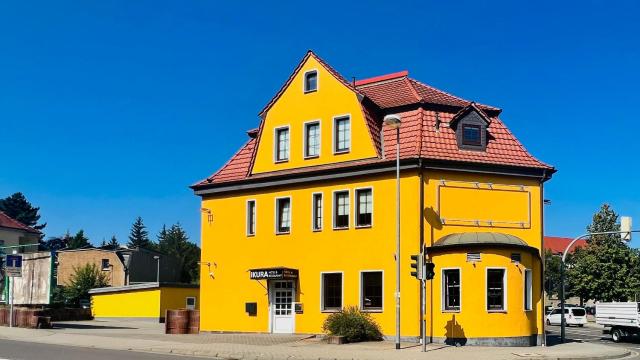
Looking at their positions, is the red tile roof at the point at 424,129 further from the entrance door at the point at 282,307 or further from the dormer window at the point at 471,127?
the entrance door at the point at 282,307

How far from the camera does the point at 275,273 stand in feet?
104

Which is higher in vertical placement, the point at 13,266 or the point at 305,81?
the point at 305,81

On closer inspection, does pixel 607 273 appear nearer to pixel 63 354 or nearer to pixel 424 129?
pixel 424 129

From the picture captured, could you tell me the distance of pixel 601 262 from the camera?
2982 inches

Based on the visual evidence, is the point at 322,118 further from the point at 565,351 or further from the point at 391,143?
the point at 565,351

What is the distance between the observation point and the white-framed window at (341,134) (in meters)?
31.7

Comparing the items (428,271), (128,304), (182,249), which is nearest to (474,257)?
(428,271)

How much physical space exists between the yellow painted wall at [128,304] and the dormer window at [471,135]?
98.0 feet

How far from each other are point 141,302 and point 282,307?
24.5 metres

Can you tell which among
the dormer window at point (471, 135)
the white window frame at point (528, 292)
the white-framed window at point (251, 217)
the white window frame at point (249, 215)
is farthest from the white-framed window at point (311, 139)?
the white window frame at point (528, 292)

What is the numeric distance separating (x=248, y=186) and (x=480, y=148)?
10608mm

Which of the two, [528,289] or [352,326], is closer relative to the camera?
[352,326]

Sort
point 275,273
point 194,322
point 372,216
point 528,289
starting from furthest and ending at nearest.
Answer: point 194,322 → point 275,273 → point 372,216 → point 528,289

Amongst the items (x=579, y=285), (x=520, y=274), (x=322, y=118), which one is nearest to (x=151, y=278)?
(x=579, y=285)
